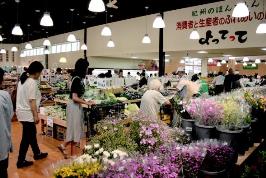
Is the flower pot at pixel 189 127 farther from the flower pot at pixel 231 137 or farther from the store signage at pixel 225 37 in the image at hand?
the store signage at pixel 225 37

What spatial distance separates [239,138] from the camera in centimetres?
293

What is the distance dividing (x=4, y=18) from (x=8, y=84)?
20.7ft

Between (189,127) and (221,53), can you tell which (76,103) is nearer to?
(189,127)

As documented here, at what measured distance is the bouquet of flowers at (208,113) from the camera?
300 cm

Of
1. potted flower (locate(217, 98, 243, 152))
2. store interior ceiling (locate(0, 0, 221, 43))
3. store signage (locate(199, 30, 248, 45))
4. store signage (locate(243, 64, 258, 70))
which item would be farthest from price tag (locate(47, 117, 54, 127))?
store signage (locate(243, 64, 258, 70))

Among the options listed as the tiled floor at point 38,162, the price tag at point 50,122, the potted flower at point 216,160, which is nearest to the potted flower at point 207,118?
the potted flower at point 216,160

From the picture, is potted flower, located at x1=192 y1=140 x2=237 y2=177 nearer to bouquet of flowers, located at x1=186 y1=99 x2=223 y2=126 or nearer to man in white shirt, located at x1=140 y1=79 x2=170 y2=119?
bouquet of flowers, located at x1=186 y1=99 x2=223 y2=126

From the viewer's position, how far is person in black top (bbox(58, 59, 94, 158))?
483 centimetres

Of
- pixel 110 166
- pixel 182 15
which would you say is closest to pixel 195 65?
pixel 182 15

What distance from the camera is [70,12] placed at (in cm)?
1437

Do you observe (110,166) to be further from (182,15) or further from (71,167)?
(182,15)

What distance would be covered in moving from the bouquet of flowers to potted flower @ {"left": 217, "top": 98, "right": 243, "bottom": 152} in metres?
0.06

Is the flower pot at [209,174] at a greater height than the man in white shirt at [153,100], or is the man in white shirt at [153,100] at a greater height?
the man in white shirt at [153,100]

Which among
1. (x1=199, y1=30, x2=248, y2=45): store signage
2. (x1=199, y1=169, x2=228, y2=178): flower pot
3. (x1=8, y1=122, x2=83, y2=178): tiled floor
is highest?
(x1=199, y1=30, x2=248, y2=45): store signage
